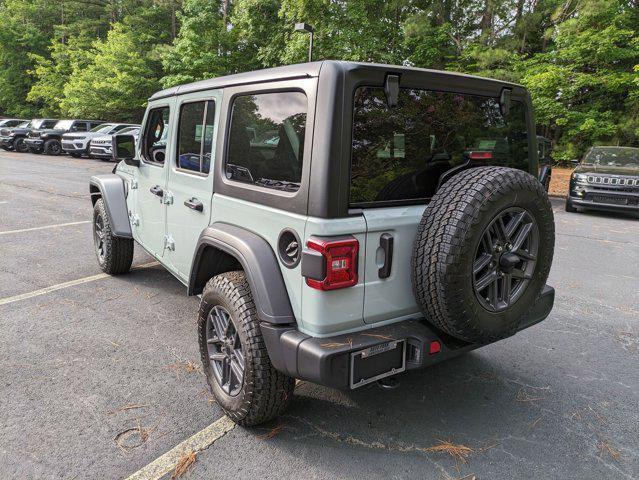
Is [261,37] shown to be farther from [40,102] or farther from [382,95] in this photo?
[40,102]

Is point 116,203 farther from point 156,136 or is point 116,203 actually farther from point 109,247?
point 156,136

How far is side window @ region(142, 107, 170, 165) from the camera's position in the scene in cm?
384

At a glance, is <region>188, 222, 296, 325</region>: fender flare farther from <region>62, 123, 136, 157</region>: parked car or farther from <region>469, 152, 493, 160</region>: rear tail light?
<region>62, 123, 136, 157</region>: parked car

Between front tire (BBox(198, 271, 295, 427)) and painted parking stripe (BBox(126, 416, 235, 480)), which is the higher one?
front tire (BBox(198, 271, 295, 427))

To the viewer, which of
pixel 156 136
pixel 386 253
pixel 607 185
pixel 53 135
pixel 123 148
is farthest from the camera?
pixel 53 135

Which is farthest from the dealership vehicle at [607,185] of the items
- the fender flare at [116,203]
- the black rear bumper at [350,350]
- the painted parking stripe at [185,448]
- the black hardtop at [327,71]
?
the painted parking stripe at [185,448]

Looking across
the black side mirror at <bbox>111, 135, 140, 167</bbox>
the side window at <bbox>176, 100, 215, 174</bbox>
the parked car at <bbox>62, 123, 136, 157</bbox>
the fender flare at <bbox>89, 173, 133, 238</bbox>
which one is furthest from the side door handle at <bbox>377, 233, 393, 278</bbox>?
the parked car at <bbox>62, 123, 136, 157</bbox>

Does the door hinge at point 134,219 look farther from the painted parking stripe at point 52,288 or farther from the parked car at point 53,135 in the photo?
the parked car at point 53,135

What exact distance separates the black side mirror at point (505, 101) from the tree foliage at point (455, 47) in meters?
14.9

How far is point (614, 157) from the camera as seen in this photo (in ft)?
35.9

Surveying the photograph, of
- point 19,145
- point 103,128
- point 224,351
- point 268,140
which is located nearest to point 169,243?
point 224,351

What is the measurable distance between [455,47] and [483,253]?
19.6 meters

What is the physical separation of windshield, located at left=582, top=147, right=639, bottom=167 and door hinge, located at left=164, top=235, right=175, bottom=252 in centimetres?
1057

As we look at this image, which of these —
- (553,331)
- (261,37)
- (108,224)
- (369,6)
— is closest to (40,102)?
(261,37)
